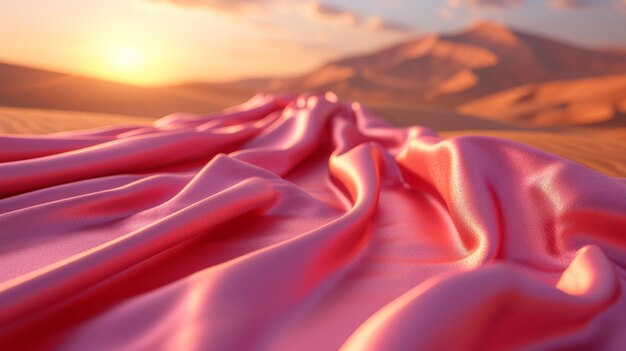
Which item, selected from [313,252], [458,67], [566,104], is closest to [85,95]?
[313,252]

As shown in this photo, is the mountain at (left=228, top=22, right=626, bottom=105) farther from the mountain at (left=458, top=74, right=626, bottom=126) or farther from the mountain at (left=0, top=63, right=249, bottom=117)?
the mountain at (left=0, top=63, right=249, bottom=117)

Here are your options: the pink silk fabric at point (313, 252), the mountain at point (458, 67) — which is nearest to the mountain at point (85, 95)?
the pink silk fabric at point (313, 252)

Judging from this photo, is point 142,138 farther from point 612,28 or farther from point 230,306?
point 612,28

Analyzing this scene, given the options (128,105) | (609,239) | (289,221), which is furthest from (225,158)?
(128,105)

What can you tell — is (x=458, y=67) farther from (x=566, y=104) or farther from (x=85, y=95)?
(x=85, y=95)

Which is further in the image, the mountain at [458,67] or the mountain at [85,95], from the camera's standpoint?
the mountain at [458,67]

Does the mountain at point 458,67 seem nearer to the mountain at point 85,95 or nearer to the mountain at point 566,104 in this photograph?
the mountain at point 566,104
